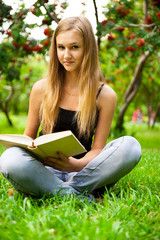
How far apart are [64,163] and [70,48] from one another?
796 millimetres

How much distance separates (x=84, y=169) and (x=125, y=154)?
11.1 inches

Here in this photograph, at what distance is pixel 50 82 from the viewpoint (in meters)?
2.32

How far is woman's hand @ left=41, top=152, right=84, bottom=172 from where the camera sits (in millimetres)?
1926

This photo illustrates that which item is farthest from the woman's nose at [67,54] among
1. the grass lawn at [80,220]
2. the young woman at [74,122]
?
the grass lawn at [80,220]

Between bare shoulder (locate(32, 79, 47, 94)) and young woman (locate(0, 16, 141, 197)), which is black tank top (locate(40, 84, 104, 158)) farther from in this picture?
bare shoulder (locate(32, 79, 47, 94))

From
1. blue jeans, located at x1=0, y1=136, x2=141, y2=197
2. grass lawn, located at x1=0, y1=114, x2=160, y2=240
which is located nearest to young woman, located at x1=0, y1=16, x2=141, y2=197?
blue jeans, located at x1=0, y1=136, x2=141, y2=197

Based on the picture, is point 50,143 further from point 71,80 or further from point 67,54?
point 71,80

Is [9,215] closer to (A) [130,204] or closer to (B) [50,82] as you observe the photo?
(A) [130,204]

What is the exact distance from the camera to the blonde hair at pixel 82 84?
2172 millimetres

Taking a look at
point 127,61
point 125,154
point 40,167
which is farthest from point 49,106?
point 127,61

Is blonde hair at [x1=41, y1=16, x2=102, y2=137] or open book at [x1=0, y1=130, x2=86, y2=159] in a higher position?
blonde hair at [x1=41, y1=16, x2=102, y2=137]

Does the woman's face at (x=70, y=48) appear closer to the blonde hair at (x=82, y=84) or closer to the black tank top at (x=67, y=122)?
the blonde hair at (x=82, y=84)

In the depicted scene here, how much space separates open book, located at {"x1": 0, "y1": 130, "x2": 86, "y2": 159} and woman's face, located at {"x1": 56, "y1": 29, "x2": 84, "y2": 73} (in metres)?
0.60

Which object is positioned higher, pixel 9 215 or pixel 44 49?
pixel 44 49
